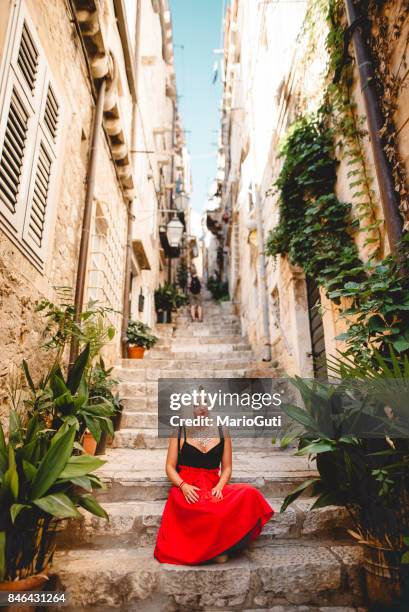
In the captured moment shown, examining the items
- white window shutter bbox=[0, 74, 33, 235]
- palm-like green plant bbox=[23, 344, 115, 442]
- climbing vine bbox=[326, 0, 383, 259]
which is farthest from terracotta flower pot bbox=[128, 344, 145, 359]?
climbing vine bbox=[326, 0, 383, 259]

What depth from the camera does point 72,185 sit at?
13.1 ft

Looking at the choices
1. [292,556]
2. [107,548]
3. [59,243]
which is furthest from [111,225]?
[292,556]

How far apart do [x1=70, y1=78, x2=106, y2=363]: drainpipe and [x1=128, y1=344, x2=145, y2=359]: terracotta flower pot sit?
3.02m

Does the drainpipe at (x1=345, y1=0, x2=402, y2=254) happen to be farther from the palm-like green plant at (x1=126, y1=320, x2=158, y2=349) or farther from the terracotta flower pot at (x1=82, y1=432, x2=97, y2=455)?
the palm-like green plant at (x1=126, y1=320, x2=158, y2=349)

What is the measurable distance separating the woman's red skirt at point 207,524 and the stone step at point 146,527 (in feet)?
0.63

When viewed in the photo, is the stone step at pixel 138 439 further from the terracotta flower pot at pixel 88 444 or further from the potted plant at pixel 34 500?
the potted plant at pixel 34 500

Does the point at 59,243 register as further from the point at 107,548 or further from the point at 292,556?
the point at 292,556

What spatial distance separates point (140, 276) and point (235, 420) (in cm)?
517

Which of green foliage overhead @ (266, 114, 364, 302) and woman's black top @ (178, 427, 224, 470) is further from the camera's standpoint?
green foliage overhead @ (266, 114, 364, 302)

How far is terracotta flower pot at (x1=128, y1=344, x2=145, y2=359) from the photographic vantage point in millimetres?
6848

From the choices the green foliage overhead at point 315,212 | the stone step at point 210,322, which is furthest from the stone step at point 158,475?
the stone step at point 210,322

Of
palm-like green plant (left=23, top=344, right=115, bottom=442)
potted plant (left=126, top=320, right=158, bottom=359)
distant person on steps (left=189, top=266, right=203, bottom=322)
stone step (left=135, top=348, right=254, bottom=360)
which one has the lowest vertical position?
palm-like green plant (left=23, top=344, right=115, bottom=442)

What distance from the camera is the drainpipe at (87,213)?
3854mm

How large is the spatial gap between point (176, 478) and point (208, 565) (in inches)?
23.4
